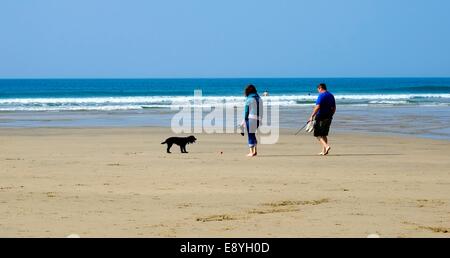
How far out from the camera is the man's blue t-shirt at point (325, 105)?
48.4 feet

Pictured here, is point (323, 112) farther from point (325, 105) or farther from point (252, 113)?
point (252, 113)

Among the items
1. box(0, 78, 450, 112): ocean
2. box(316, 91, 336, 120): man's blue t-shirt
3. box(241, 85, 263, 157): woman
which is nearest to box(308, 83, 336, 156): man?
box(316, 91, 336, 120): man's blue t-shirt

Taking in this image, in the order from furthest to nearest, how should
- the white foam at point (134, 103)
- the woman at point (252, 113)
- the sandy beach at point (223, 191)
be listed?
1. the white foam at point (134, 103)
2. the woman at point (252, 113)
3. the sandy beach at point (223, 191)

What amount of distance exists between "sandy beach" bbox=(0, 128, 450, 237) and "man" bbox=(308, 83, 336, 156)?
0.46 meters

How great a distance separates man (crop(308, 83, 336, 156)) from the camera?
48.4ft

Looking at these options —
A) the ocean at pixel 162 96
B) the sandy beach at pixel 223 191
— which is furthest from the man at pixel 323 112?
the ocean at pixel 162 96

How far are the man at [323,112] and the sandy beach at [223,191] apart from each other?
458 mm

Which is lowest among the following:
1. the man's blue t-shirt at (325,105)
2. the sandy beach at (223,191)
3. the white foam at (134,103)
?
the sandy beach at (223,191)

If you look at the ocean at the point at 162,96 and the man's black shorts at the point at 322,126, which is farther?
the ocean at the point at 162,96
